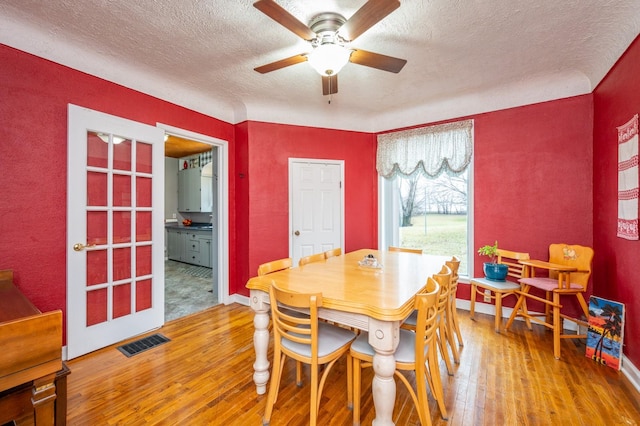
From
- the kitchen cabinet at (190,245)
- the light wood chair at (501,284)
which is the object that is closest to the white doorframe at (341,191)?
the light wood chair at (501,284)

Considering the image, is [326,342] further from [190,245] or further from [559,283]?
[190,245]

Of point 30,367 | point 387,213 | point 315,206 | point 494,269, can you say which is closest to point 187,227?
point 315,206

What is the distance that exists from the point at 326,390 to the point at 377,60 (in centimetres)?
237

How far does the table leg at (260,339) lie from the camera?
1.89m

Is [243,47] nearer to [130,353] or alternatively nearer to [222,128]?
[222,128]

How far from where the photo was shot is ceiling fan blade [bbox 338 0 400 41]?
1.45m

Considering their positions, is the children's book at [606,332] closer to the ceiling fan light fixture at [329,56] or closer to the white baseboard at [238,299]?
the ceiling fan light fixture at [329,56]

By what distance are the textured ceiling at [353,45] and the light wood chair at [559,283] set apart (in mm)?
1666

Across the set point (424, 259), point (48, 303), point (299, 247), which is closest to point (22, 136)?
point (48, 303)

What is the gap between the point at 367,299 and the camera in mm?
1549

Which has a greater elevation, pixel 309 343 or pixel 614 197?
pixel 614 197

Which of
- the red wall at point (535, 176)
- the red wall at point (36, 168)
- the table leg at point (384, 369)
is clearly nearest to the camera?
the table leg at point (384, 369)

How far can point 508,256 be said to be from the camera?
10.2 ft

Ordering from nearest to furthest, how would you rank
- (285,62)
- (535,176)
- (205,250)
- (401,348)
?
(401,348), (285,62), (535,176), (205,250)
